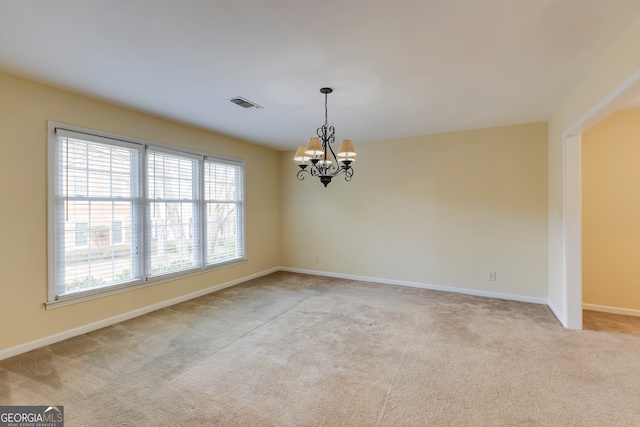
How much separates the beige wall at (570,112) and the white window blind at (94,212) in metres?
4.80

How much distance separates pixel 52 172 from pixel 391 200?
459 cm

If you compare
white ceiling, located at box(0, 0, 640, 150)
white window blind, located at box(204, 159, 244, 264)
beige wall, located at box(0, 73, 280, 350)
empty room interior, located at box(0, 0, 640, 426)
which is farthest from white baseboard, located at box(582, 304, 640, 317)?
beige wall, located at box(0, 73, 280, 350)

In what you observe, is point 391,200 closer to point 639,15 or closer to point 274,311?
point 274,311

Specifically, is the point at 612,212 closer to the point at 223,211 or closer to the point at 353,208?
the point at 353,208

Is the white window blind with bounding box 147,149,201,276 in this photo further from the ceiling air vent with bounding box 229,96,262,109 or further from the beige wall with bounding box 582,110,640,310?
the beige wall with bounding box 582,110,640,310

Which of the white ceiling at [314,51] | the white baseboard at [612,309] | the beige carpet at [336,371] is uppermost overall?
the white ceiling at [314,51]

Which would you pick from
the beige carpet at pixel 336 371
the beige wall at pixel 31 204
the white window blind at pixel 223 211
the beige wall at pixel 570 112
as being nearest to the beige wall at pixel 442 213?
the beige wall at pixel 570 112

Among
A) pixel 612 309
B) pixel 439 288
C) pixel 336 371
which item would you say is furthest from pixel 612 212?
pixel 336 371

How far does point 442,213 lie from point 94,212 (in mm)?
4855

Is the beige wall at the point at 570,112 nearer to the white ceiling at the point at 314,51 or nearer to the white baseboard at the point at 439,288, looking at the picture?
the white ceiling at the point at 314,51

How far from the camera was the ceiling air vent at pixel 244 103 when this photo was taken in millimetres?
3199

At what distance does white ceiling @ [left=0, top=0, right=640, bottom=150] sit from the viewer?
1.76m

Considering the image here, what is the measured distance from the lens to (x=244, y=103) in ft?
10.9

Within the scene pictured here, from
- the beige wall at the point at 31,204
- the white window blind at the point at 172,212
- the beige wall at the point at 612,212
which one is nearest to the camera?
the beige wall at the point at 31,204
